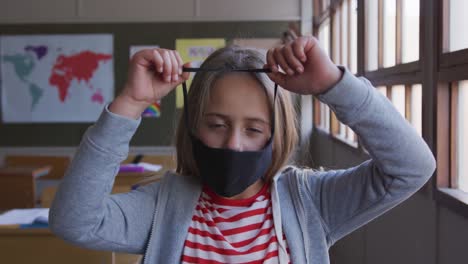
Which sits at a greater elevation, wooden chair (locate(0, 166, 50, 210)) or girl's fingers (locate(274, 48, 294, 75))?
girl's fingers (locate(274, 48, 294, 75))

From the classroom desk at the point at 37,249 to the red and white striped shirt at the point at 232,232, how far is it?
1.07m

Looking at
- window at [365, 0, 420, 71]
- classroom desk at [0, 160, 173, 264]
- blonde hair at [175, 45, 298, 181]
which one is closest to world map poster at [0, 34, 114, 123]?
window at [365, 0, 420, 71]

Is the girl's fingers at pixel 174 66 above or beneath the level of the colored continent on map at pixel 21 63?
beneath

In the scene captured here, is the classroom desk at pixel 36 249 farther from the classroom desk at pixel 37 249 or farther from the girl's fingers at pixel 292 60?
the girl's fingers at pixel 292 60

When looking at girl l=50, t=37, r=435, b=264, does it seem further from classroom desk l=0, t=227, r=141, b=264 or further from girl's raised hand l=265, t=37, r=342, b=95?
classroom desk l=0, t=227, r=141, b=264

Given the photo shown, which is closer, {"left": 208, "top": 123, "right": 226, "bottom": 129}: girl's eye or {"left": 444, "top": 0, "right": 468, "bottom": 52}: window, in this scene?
{"left": 208, "top": 123, "right": 226, "bottom": 129}: girl's eye

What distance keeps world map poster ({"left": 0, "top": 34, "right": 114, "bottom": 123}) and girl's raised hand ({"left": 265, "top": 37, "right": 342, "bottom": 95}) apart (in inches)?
206

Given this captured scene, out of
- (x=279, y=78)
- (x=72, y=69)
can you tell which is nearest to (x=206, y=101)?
(x=279, y=78)

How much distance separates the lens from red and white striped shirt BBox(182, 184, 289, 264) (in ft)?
3.46

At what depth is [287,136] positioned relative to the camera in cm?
122

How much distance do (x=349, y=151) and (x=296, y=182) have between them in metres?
2.53

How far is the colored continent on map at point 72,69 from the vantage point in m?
6.05

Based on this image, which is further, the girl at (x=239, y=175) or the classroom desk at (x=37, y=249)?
the classroom desk at (x=37, y=249)

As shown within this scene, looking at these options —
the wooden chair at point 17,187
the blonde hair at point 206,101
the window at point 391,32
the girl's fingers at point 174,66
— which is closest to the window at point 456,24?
the window at point 391,32
